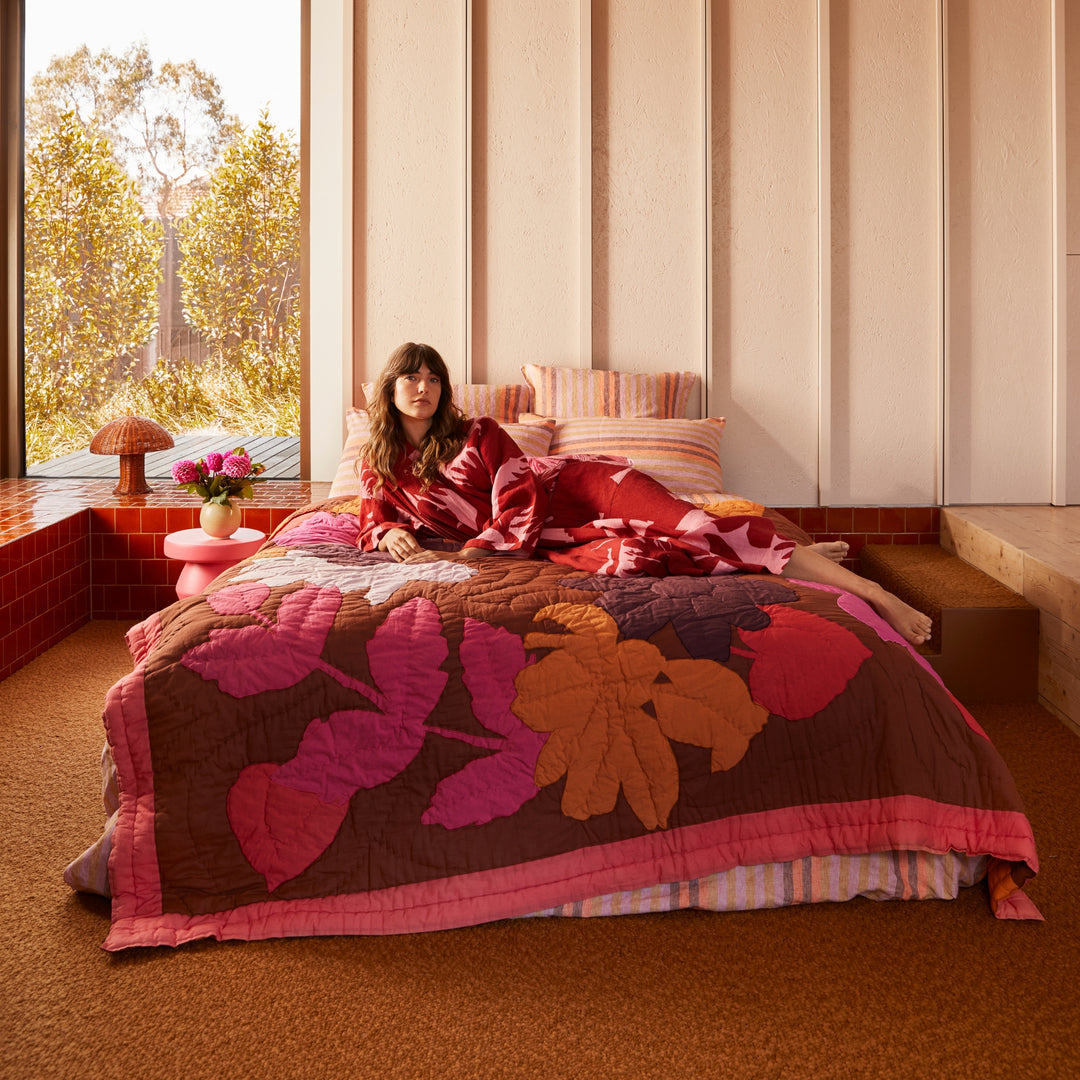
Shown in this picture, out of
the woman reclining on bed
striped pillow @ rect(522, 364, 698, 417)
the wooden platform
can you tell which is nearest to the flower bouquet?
the woman reclining on bed

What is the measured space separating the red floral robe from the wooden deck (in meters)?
1.95

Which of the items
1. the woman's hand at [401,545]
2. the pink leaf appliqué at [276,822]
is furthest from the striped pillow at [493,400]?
the pink leaf appliqué at [276,822]

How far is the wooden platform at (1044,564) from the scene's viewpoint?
2.79 metres

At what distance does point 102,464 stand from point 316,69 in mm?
2061

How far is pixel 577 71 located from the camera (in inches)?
161

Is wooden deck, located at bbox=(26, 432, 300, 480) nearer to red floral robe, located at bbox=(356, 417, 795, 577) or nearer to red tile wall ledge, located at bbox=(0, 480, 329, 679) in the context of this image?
red tile wall ledge, located at bbox=(0, 480, 329, 679)

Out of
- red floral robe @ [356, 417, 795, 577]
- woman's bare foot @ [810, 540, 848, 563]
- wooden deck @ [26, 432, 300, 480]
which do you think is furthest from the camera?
wooden deck @ [26, 432, 300, 480]

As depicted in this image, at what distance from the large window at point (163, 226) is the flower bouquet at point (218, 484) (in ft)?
3.62

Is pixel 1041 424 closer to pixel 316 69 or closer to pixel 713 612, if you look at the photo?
pixel 713 612

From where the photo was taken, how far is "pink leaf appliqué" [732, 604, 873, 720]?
1773mm

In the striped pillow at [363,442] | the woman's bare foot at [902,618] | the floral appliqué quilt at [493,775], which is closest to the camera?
the floral appliqué quilt at [493,775]

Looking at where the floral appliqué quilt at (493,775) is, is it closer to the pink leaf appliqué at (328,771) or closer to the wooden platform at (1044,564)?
the pink leaf appliqué at (328,771)

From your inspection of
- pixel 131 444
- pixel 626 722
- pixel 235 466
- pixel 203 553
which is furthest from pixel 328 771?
pixel 131 444

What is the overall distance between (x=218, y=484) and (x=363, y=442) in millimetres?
572
